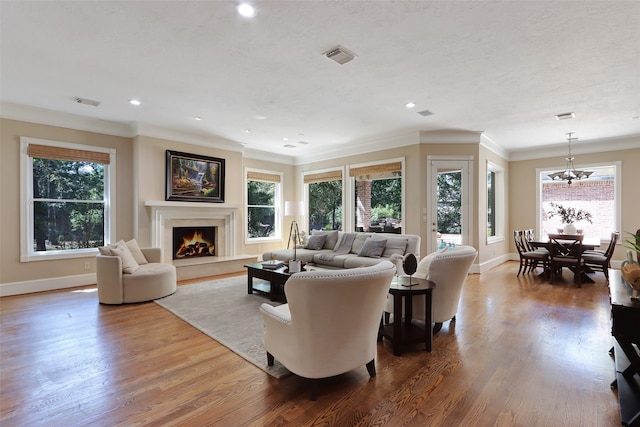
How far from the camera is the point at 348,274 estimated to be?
191 centimetres

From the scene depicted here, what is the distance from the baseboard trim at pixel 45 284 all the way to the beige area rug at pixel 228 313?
1690mm

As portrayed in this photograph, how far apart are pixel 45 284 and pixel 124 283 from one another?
1.82m

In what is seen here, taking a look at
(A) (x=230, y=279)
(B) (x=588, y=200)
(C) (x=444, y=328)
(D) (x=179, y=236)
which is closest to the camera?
(C) (x=444, y=328)

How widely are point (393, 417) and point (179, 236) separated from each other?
5.50 meters

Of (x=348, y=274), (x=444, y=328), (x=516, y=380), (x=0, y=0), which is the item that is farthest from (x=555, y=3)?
(x=0, y=0)

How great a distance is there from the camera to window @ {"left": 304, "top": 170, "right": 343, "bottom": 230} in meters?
7.73

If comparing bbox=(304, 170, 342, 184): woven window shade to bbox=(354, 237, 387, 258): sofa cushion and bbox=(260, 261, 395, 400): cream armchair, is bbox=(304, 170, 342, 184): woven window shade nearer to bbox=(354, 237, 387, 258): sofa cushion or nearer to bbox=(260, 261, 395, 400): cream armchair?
bbox=(354, 237, 387, 258): sofa cushion

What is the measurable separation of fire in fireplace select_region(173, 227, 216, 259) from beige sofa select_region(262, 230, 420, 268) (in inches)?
56.2

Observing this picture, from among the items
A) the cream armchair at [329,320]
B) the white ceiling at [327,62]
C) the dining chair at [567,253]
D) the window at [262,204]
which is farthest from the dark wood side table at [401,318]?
the window at [262,204]

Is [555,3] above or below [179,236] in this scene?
above

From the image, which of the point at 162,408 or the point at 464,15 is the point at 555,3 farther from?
the point at 162,408

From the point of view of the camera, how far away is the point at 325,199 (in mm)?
8062

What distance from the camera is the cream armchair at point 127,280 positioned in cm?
412

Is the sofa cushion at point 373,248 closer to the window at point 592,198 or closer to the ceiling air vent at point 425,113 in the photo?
the ceiling air vent at point 425,113
